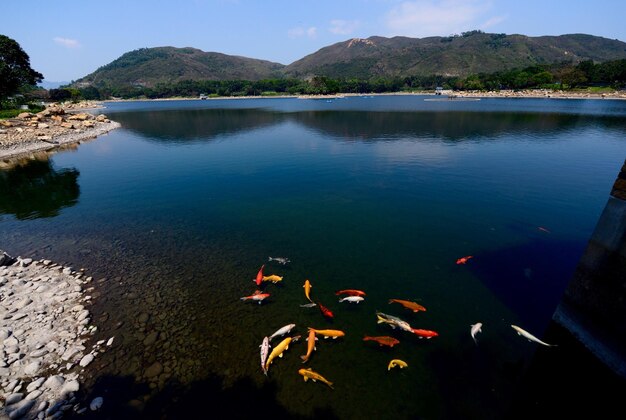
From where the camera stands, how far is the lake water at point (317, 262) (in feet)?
39.7

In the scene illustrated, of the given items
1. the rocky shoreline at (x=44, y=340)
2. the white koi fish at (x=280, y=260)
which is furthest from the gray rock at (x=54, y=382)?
the white koi fish at (x=280, y=260)

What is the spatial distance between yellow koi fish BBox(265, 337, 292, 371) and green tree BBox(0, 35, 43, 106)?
392 feet

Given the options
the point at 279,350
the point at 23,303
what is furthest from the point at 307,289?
the point at 23,303

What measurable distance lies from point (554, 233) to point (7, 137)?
99.4m

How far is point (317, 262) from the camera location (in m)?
21.0

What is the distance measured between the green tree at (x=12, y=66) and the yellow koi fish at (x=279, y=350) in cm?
11940

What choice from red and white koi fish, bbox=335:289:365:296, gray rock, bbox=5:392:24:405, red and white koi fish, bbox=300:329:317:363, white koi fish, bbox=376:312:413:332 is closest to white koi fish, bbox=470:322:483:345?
white koi fish, bbox=376:312:413:332

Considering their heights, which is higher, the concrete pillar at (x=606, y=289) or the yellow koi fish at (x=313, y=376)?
the concrete pillar at (x=606, y=289)

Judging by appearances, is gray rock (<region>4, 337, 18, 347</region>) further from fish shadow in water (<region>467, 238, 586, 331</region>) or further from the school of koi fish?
fish shadow in water (<region>467, 238, 586, 331</region>)

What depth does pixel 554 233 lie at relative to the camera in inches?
937

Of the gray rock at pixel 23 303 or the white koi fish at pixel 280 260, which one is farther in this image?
the white koi fish at pixel 280 260

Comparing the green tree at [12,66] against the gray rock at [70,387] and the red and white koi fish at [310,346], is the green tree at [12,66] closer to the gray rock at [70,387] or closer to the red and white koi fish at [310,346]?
the gray rock at [70,387]

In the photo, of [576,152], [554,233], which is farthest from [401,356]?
[576,152]

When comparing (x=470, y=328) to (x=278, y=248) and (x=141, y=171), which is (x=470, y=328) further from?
(x=141, y=171)
